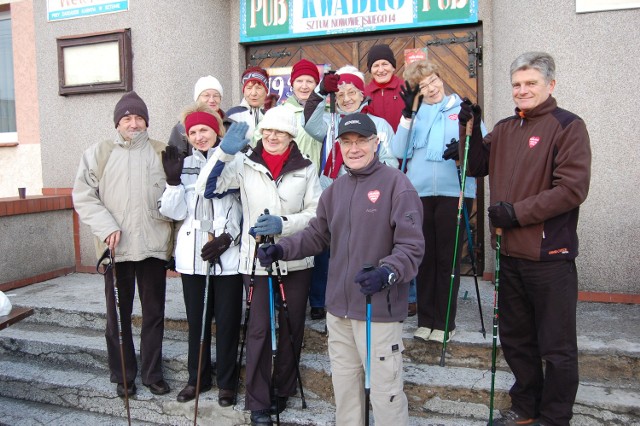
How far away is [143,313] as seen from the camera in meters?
4.05

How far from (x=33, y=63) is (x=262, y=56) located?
2.97m

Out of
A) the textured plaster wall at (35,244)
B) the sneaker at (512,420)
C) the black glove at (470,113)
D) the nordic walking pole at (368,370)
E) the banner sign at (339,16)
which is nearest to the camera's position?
the nordic walking pole at (368,370)

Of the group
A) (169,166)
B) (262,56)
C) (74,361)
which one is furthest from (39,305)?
(262,56)

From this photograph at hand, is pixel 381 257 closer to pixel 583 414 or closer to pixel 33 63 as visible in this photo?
pixel 583 414

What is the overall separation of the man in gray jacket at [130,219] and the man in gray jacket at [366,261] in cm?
124

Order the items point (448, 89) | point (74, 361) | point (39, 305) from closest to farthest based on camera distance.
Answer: point (74, 361) → point (39, 305) → point (448, 89)

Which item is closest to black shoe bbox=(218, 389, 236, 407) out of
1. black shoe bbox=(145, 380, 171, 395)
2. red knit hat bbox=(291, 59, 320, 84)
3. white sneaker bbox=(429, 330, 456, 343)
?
black shoe bbox=(145, 380, 171, 395)

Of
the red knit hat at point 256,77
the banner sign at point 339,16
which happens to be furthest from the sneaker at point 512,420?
the banner sign at point 339,16

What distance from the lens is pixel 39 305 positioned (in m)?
5.32

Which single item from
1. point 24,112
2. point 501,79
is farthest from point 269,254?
point 24,112

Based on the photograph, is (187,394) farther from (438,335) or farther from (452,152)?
(452,152)

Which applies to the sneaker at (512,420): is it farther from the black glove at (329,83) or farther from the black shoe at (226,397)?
the black glove at (329,83)

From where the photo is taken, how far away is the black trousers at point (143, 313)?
4016 millimetres

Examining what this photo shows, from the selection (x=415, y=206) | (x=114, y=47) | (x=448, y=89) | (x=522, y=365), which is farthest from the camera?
(x=114, y=47)
